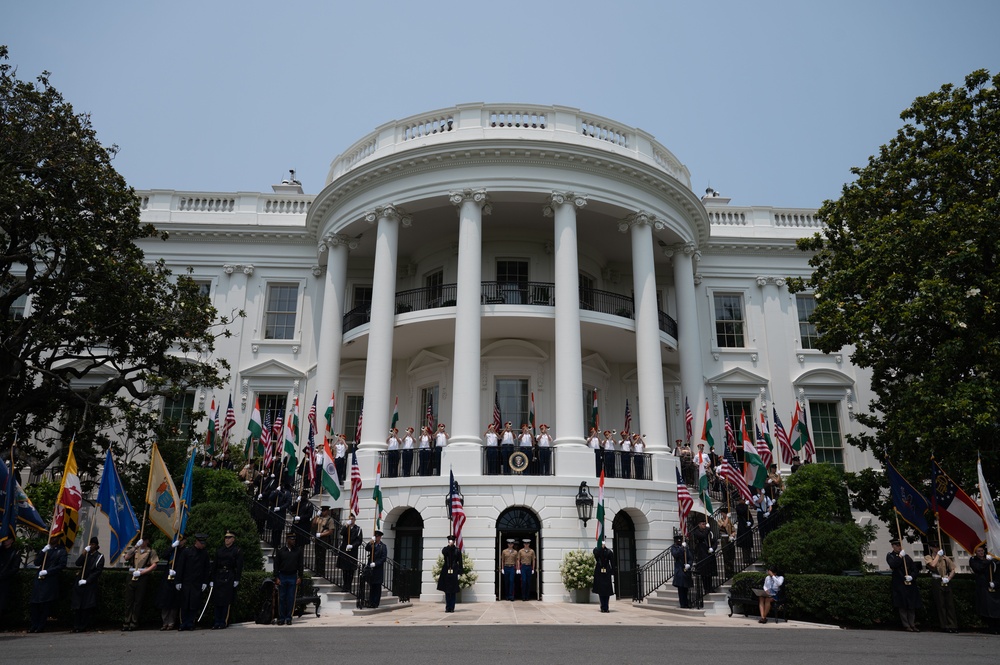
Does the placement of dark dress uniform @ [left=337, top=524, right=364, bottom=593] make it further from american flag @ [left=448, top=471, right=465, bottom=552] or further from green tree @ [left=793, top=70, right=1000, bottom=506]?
green tree @ [left=793, top=70, right=1000, bottom=506]

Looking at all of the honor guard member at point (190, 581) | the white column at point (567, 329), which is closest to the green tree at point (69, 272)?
the honor guard member at point (190, 581)

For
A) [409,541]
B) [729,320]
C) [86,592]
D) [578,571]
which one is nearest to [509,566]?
[578,571]

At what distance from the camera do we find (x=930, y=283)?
13711mm

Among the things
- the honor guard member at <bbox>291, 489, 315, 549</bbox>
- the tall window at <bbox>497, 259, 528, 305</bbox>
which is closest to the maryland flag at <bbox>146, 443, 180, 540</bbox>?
the honor guard member at <bbox>291, 489, 315, 549</bbox>

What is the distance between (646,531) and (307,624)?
365 inches

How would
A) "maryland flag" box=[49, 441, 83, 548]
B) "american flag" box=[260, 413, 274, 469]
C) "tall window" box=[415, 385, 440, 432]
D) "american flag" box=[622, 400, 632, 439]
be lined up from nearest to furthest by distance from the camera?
"maryland flag" box=[49, 441, 83, 548]
"american flag" box=[260, 413, 274, 469]
"american flag" box=[622, 400, 632, 439]
"tall window" box=[415, 385, 440, 432]

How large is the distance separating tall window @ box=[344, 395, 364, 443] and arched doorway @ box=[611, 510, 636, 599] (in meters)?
10.1

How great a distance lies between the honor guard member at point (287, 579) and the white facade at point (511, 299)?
202 inches

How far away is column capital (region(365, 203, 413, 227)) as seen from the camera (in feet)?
70.4

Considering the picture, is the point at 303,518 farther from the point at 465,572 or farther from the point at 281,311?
the point at 281,311

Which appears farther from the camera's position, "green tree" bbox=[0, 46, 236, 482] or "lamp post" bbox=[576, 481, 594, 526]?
"lamp post" bbox=[576, 481, 594, 526]

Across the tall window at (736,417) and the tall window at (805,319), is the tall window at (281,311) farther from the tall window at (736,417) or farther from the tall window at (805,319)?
the tall window at (805,319)

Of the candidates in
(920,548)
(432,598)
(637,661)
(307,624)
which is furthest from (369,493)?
(920,548)

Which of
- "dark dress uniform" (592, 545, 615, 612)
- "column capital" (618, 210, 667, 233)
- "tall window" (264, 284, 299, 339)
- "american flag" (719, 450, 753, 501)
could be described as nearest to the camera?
"dark dress uniform" (592, 545, 615, 612)
